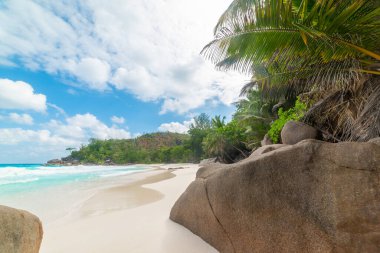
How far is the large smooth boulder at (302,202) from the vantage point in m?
1.95

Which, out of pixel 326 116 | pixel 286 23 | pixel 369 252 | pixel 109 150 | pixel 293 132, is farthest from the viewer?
pixel 109 150

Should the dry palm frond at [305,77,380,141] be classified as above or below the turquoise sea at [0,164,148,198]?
above

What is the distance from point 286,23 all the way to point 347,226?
9.94ft

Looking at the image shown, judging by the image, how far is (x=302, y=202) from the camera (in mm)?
2176

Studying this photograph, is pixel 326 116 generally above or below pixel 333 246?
above

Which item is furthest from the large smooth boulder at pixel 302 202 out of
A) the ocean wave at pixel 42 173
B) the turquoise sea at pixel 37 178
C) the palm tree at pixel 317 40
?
the ocean wave at pixel 42 173

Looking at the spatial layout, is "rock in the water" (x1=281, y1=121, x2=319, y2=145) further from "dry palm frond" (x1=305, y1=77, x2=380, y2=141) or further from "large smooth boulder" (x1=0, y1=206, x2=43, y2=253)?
"large smooth boulder" (x1=0, y1=206, x2=43, y2=253)

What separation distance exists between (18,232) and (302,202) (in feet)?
8.45

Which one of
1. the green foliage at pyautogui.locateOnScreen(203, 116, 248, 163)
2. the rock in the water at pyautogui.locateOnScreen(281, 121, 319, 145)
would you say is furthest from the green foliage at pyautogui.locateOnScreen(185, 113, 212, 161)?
the rock in the water at pyautogui.locateOnScreen(281, 121, 319, 145)

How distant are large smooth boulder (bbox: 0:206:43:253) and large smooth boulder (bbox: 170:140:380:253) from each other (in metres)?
1.91

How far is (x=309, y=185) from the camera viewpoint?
2.20m

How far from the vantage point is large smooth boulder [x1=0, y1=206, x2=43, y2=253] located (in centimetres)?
176

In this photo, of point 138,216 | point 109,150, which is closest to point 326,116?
point 138,216

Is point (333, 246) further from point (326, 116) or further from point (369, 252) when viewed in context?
point (326, 116)
